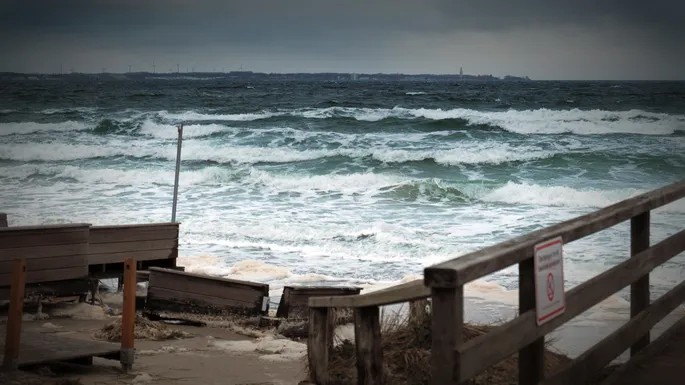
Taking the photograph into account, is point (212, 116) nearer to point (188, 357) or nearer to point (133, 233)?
point (133, 233)

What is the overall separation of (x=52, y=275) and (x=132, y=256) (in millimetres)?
1239

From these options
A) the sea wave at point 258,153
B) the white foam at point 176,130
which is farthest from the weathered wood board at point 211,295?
the white foam at point 176,130

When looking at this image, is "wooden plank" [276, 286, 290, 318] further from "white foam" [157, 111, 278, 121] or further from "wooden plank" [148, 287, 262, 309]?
"white foam" [157, 111, 278, 121]

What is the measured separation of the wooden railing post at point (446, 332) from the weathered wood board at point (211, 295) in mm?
6687

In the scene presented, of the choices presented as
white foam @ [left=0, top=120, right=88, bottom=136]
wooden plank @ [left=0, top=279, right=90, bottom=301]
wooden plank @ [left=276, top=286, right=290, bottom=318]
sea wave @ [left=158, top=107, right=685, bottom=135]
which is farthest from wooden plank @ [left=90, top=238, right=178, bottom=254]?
white foam @ [left=0, top=120, right=88, bottom=136]

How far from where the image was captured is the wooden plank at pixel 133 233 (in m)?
10.1

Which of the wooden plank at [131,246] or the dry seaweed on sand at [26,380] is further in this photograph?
the wooden plank at [131,246]

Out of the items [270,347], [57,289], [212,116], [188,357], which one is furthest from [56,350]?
[212,116]

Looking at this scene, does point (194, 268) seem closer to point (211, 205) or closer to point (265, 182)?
point (211, 205)

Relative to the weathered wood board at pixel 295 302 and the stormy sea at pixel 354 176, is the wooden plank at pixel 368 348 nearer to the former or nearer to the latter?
the weathered wood board at pixel 295 302

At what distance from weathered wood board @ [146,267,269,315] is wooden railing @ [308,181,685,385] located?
435 cm

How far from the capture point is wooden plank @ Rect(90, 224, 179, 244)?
1013cm

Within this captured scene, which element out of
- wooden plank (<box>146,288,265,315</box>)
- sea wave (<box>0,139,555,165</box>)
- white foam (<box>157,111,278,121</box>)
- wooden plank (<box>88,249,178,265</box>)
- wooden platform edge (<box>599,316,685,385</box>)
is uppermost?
white foam (<box>157,111,278,121</box>)

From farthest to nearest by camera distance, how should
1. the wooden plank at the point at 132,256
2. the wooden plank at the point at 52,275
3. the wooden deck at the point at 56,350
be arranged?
the wooden plank at the point at 132,256 < the wooden plank at the point at 52,275 < the wooden deck at the point at 56,350
